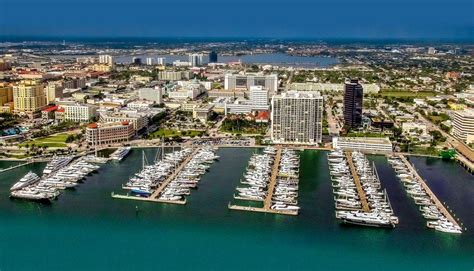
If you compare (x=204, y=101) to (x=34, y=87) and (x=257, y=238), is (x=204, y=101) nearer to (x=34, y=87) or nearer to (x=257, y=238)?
(x=34, y=87)

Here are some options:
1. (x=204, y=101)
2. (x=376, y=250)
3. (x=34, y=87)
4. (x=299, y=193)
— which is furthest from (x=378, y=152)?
(x=34, y=87)

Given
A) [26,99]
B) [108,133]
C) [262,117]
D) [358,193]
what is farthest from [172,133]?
[358,193]

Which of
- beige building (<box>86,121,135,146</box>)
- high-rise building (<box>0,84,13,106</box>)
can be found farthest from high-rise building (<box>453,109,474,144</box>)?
high-rise building (<box>0,84,13,106</box>)

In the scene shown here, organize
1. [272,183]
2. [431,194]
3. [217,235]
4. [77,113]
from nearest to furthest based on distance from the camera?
[217,235]
[431,194]
[272,183]
[77,113]

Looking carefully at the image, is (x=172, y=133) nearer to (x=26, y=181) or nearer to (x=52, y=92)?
(x=26, y=181)

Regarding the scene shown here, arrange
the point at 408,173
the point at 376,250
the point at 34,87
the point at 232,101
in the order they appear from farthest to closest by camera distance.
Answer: the point at 232,101 → the point at 34,87 → the point at 408,173 → the point at 376,250

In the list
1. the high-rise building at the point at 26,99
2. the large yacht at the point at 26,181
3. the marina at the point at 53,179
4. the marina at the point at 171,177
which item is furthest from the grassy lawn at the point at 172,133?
the high-rise building at the point at 26,99
